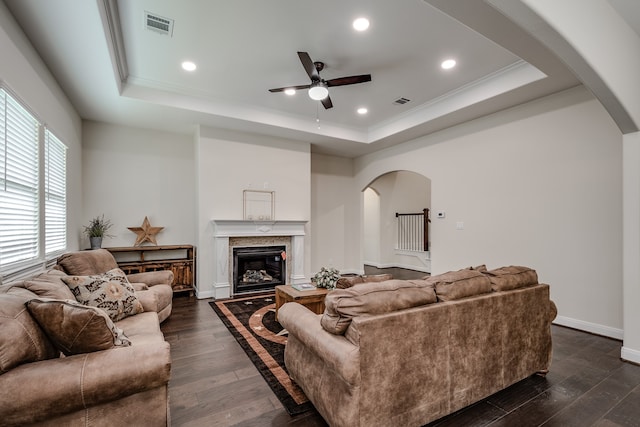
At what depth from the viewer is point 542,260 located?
4.03 meters

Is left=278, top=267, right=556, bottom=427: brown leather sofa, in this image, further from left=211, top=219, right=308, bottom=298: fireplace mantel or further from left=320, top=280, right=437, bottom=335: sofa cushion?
left=211, top=219, right=308, bottom=298: fireplace mantel

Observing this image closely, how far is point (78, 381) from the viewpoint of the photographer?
4.49 ft

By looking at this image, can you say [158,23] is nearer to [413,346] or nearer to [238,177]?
[238,177]

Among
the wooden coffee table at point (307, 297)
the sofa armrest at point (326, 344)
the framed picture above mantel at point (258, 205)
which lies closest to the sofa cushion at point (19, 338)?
the sofa armrest at point (326, 344)

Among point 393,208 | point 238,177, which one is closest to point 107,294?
point 238,177

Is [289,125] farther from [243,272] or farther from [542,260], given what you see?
[542,260]

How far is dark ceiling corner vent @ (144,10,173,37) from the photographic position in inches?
113

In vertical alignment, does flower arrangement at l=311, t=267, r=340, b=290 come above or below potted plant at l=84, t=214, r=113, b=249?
below

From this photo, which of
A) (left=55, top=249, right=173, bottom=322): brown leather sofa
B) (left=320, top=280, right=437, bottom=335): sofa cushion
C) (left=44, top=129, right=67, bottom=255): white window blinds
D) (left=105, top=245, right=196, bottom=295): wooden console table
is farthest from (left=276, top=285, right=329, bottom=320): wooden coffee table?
(left=44, top=129, right=67, bottom=255): white window blinds

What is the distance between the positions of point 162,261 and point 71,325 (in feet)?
13.2

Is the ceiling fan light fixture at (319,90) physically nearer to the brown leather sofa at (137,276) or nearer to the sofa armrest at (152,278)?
the brown leather sofa at (137,276)

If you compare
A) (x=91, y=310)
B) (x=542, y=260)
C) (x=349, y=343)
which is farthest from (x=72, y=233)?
(x=542, y=260)

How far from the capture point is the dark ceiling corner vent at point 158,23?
2877 millimetres

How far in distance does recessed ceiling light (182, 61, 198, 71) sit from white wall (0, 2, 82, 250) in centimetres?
139
